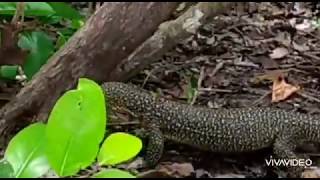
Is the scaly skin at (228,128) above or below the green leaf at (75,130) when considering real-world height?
below

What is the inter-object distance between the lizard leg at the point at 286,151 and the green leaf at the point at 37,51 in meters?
1.31

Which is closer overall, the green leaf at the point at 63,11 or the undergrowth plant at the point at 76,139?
the undergrowth plant at the point at 76,139

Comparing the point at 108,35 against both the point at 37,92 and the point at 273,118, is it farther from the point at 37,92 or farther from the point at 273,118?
the point at 273,118

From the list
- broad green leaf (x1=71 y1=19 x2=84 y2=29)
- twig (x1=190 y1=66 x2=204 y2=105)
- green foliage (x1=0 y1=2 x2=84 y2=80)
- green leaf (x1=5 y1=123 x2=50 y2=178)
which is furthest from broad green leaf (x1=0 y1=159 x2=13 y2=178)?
twig (x1=190 y1=66 x2=204 y2=105)

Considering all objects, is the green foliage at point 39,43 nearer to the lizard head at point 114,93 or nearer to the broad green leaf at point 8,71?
the broad green leaf at point 8,71

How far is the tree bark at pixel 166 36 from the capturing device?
3793 mm

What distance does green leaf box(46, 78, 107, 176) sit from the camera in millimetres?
1054

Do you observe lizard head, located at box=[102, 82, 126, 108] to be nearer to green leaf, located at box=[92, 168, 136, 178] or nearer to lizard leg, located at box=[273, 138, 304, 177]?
lizard leg, located at box=[273, 138, 304, 177]

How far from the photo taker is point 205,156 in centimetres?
368

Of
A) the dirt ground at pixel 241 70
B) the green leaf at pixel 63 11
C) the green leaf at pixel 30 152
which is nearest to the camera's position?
the green leaf at pixel 30 152

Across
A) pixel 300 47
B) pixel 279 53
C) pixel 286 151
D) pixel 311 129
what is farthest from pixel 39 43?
pixel 300 47

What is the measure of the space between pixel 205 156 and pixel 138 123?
43 centimetres
